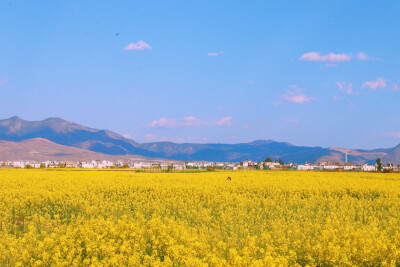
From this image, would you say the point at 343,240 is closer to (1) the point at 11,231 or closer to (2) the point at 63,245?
(2) the point at 63,245

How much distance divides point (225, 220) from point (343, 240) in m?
4.89

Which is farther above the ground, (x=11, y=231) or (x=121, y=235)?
(x=121, y=235)

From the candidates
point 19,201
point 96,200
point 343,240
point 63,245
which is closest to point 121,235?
point 63,245

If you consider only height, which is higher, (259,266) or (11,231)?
(259,266)

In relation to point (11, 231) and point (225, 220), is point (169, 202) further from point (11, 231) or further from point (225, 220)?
point (11, 231)

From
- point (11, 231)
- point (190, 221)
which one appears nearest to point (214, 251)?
point (190, 221)

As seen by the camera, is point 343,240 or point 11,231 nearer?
point 343,240

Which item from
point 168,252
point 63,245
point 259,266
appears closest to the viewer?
point 259,266

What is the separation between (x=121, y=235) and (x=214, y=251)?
2.69 m

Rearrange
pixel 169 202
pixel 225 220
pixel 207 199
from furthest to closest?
1. pixel 207 199
2. pixel 169 202
3. pixel 225 220

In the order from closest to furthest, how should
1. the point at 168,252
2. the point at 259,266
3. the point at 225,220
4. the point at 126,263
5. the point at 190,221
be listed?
1. the point at 259,266
2. the point at 126,263
3. the point at 168,252
4. the point at 225,220
5. the point at 190,221

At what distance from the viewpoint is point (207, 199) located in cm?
2050

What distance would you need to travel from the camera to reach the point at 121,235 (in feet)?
32.0

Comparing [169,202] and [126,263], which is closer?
[126,263]
